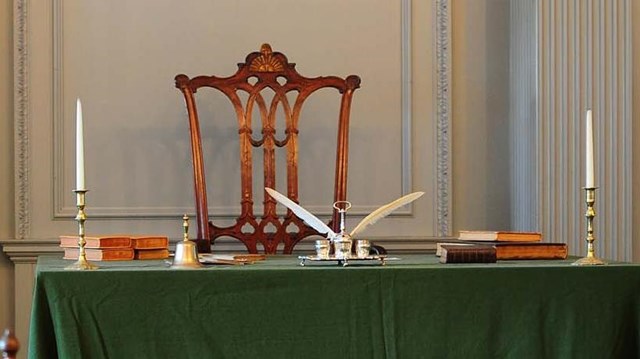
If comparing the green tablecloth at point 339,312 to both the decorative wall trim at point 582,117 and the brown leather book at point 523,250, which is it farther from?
the decorative wall trim at point 582,117

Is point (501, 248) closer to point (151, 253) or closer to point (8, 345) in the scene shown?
point (151, 253)

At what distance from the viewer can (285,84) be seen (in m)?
3.51

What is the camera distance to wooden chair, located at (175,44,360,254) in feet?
11.1

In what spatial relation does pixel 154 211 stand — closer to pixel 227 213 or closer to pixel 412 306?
pixel 227 213

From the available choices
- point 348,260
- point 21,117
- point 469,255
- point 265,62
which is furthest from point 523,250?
point 21,117

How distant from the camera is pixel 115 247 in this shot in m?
2.51

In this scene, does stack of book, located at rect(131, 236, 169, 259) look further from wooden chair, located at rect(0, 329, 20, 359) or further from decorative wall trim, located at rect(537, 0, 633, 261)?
decorative wall trim, located at rect(537, 0, 633, 261)

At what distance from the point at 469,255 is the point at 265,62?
1359mm

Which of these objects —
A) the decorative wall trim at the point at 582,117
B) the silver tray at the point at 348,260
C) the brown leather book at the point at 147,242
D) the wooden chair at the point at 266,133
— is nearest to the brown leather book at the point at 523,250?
the silver tray at the point at 348,260

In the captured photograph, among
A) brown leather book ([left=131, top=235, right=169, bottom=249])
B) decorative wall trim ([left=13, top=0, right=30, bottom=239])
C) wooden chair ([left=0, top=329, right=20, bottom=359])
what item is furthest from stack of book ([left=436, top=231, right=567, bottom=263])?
decorative wall trim ([left=13, top=0, right=30, bottom=239])

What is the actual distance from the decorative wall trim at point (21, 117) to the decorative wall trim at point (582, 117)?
1913 mm

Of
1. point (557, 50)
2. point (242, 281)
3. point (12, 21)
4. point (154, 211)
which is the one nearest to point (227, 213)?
point (154, 211)

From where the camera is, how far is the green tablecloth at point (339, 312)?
2.12 meters

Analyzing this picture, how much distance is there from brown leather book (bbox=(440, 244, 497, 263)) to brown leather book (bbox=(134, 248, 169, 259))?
0.75 meters
